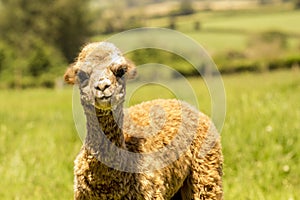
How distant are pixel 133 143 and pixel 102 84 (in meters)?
0.96

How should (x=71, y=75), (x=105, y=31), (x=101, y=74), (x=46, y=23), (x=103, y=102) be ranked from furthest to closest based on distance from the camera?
(x=46, y=23), (x=105, y=31), (x=71, y=75), (x=101, y=74), (x=103, y=102)

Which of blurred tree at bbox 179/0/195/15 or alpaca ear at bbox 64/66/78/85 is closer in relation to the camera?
alpaca ear at bbox 64/66/78/85

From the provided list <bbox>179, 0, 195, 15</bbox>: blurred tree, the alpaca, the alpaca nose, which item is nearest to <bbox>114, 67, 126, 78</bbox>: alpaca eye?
the alpaca

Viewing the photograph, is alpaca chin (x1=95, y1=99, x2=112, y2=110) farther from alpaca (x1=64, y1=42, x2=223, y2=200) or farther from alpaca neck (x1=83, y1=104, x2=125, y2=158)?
alpaca neck (x1=83, y1=104, x2=125, y2=158)

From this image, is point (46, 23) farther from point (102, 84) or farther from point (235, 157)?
point (102, 84)

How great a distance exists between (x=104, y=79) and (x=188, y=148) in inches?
56.5

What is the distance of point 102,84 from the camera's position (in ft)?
12.1

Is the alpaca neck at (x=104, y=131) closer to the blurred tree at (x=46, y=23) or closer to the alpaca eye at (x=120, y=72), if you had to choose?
the alpaca eye at (x=120, y=72)

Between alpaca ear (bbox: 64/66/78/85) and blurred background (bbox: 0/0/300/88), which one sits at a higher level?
alpaca ear (bbox: 64/66/78/85)

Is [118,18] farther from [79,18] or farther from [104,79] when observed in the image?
[104,79]

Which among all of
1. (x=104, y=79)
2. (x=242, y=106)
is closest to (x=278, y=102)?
(x=242, y=106)

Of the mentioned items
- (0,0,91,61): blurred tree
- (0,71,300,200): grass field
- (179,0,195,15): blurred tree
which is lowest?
(0,0,91,61): blurred tree

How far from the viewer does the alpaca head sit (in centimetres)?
371

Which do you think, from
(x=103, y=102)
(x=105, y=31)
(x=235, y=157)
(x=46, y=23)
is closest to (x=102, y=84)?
(x=103, y=102)
